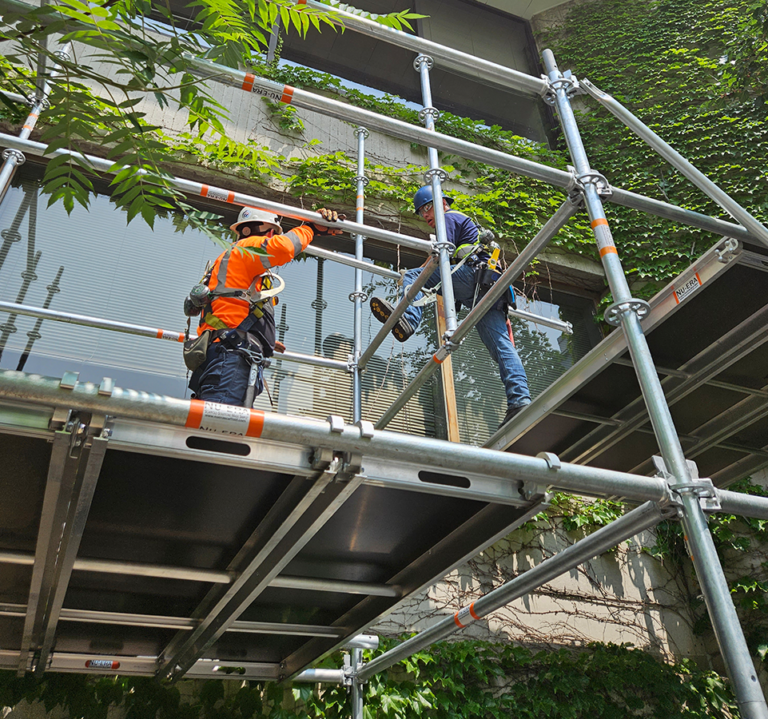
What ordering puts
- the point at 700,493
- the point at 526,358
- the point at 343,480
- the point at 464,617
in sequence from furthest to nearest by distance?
the point at 526,358 < the point at 464,617 < the point at 700,493 < the point at 343,480

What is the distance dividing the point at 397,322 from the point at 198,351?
133 centimetres

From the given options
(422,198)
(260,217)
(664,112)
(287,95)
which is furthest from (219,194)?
(664,112)

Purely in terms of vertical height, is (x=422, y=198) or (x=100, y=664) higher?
(x=422, y=198)

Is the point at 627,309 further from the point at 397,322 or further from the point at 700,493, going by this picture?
the point at 397,322

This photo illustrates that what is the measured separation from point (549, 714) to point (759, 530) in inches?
102

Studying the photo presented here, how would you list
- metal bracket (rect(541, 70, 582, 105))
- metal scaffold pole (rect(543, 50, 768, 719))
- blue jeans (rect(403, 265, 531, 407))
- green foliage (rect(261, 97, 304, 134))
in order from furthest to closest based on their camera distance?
green foliage (rect(261, 97, 304, 134)), blue jeans (rect(403, 265, 531, 407)), metal bracket (rect(541, 70, 582, 105)), metal scaffold pole (rect(543, 50, 768, 719))

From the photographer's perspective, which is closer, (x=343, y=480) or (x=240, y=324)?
(x=343, y=480)

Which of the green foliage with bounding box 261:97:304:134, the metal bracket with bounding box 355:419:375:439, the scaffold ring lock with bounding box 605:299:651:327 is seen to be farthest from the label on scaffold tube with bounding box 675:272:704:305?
the green foliage with bounding box 261:97:304:134

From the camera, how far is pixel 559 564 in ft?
7.90

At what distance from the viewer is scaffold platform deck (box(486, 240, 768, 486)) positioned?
2.99m

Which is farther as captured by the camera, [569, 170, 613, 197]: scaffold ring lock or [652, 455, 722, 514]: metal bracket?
[569, 170, 613, 197]: scaffold ring lock

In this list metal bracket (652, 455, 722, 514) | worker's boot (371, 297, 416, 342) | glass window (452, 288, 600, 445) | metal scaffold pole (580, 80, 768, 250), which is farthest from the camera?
glass window (452, 288, 600, 445)

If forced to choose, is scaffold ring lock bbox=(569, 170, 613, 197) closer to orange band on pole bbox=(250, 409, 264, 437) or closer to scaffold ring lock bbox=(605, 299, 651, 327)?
scaffold ring lock bbox=(605, 299, 651, 327)

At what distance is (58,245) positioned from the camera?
533 centimetres
